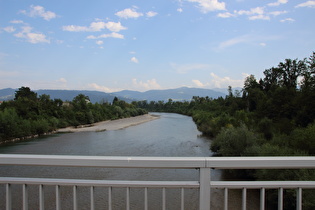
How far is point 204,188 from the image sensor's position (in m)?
1.45

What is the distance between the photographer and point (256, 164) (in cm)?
141

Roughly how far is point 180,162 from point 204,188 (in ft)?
0.71

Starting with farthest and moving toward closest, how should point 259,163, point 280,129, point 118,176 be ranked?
1. point 280,129
2. point 118,176
3. point 259,163

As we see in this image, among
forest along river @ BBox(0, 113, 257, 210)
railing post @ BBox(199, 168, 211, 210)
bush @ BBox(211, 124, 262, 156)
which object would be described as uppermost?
railing post @ BBox(199, 168, 211, 210)

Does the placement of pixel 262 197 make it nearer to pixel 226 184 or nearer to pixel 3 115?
pixel 226 184

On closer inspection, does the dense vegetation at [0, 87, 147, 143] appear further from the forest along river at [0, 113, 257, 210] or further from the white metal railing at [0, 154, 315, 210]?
the white metal railing at [0, 154, 315, 210]

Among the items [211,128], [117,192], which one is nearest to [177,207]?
[117,192]

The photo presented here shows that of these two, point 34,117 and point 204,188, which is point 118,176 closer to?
point 204,188

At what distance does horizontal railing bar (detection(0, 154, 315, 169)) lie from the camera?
1413 millimetres

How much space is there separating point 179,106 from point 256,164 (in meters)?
92.7

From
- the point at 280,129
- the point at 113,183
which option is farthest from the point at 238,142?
the point at 113,183

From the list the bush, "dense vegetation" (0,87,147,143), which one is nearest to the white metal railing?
the bush

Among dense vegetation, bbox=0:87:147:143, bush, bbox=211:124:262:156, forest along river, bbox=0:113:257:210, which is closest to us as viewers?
forest along river, bbox=0:113:257:210

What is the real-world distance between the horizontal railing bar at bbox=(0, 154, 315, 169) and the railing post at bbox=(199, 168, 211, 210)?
0.04m
